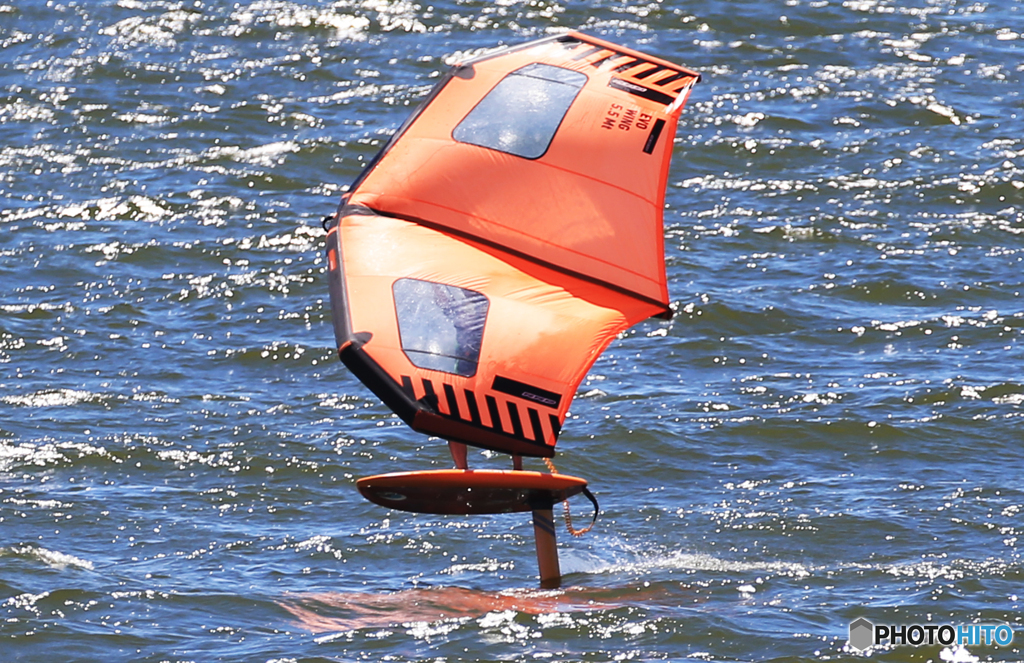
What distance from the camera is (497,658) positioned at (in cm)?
934

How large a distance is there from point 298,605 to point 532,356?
278cm

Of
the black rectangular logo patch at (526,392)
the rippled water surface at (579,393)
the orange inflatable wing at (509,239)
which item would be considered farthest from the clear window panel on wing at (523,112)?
the rippled water surface at (579,393)

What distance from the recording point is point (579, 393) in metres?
14.1

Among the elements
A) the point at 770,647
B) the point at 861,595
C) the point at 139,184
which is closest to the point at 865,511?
the point at 861,595

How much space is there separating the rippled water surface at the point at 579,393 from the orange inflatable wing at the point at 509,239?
1.86m

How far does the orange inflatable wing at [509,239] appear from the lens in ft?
30.0

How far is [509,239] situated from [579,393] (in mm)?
3690

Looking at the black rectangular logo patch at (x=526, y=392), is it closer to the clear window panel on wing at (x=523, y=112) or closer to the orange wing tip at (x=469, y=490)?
the orange wing tip at (x=469, y=490)

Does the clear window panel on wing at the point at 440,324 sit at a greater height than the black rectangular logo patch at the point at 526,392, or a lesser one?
greater

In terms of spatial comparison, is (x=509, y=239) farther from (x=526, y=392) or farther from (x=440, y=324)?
(x=526, y=392)

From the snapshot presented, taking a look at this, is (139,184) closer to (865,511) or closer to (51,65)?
(51,65)

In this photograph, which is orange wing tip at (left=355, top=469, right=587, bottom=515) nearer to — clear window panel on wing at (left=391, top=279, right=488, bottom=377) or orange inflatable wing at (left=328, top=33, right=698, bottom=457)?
orange inflatable wing at (left=328, top=33, right=698, bottom=457)

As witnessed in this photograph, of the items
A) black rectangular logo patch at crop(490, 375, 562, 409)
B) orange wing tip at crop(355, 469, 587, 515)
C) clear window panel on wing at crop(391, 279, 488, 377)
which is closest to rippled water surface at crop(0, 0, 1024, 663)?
orange wing tip at crop(355, 469, 587, 515)

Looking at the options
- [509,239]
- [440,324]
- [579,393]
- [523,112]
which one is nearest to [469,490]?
[440,324]
